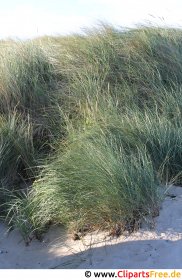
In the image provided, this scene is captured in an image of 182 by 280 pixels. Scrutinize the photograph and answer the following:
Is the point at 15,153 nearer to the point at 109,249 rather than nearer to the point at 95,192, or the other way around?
the point at 95,192

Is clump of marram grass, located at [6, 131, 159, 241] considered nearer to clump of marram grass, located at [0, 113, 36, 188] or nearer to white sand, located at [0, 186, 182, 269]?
white sand, located at [0, 186, 182, 269]

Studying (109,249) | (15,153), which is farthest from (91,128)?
(109,249)

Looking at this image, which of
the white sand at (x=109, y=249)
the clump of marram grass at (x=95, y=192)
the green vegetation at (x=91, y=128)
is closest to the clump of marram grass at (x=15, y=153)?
the green vegetation at (x=91, y=128)

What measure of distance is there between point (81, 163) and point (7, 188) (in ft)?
3.11

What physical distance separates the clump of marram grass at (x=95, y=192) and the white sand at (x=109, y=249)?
0.12m

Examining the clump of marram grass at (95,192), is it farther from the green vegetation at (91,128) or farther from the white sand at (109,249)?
the white sand at (109,249)

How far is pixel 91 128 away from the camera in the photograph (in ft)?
14.0

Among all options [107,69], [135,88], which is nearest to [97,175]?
[135,88]

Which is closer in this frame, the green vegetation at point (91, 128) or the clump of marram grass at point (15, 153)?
the green vegetation at point (91, 128)

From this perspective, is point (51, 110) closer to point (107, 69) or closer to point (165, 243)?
point (107, 69)

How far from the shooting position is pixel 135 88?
5238 millimetres

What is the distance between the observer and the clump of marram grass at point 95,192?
11.1 feet

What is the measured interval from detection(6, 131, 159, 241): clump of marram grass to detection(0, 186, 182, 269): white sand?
0.12 metres

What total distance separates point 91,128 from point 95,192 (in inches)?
37.3
